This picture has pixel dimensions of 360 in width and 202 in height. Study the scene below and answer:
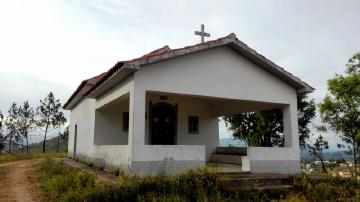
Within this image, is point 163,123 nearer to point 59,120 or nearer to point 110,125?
point 110,125

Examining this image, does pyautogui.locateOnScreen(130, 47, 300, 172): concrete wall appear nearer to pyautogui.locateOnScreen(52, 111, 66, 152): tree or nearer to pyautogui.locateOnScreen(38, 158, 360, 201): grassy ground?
pyautogui.locateOnScreen(38, 158, 360, 201): grassy ground

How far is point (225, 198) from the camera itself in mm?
7305

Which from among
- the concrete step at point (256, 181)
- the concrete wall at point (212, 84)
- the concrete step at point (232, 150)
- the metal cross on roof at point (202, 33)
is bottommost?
the concrete step at point (256, 181)

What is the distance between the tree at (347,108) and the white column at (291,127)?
1057cm

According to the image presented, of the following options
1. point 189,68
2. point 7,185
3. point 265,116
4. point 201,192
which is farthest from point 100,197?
point 265,116

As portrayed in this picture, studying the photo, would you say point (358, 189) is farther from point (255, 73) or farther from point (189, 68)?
point (189, 68)

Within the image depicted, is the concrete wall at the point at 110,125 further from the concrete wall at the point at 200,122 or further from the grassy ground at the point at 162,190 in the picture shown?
the grassy ground at the point at 162,190

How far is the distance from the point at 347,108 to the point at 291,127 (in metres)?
11.4

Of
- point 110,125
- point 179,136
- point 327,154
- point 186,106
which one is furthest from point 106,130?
point 327,154

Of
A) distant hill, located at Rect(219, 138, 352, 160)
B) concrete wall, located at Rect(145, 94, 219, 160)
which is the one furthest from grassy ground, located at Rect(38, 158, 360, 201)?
distant hill, located at Rect(219, 138, 352, 160)

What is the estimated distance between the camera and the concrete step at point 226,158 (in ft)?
40.9

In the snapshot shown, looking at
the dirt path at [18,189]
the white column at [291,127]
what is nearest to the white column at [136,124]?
the dirt path at [18,189]

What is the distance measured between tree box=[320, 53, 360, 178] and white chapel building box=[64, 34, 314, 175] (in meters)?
10.0

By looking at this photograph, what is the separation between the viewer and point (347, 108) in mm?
20406
